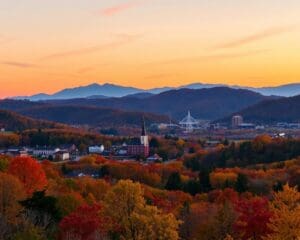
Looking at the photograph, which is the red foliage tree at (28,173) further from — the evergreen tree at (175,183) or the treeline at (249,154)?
the treeline at (249,154)

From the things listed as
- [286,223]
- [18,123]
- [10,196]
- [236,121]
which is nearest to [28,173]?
[10,196]

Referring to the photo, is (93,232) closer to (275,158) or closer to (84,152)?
(275,158)

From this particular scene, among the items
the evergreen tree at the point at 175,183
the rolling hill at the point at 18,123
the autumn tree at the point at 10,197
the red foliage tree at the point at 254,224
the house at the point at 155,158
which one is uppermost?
the rolling hill at the point at 18,123

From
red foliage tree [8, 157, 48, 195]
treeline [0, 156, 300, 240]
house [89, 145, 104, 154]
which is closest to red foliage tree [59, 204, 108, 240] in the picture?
treeline [0, 156, 300, 240]

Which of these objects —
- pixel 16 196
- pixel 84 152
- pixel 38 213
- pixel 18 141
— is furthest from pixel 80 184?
pixel 18 141

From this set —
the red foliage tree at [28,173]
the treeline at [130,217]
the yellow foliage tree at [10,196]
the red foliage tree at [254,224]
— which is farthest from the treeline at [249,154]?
the red foliage tree at [254,224]

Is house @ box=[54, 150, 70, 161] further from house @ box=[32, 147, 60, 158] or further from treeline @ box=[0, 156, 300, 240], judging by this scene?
treeline @ box=[0, 156, 300, 240]

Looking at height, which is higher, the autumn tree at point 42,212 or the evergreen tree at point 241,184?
the autumn tree at point 42,212
